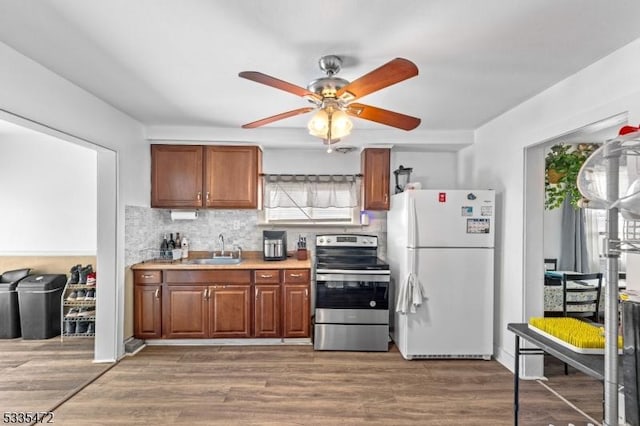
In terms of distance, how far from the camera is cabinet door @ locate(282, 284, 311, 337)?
3570mm

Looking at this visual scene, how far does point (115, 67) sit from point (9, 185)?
9.73 ft

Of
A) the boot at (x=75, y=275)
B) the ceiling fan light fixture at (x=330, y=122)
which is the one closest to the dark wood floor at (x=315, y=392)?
the boot at (x=75, y=275)

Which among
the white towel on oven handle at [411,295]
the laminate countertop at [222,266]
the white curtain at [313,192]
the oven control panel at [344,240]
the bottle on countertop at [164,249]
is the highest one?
the white curtain at [313,192]

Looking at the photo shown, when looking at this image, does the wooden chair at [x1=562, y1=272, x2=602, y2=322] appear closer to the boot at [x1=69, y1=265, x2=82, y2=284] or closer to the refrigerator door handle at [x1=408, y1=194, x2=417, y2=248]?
the refrigerator door handle at [x1=408, y1=194, x2=417, y2=248]

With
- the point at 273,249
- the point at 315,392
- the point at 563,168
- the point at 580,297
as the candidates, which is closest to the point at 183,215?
the point at 273,249

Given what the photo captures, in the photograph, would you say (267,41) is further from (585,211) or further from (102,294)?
(585,211)

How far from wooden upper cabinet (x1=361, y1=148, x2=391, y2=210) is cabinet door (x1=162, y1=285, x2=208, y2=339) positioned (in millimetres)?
2083

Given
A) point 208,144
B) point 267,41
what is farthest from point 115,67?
point 208,144

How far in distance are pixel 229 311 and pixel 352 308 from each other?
130cm

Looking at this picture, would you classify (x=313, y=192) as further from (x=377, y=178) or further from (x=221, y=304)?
(x=221, y=304)

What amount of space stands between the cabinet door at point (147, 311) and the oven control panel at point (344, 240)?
72.6 inches

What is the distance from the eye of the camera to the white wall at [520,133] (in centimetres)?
198

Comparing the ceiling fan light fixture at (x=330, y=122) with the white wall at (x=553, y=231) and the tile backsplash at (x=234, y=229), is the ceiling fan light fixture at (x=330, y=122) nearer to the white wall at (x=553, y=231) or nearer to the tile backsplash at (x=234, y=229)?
the tile backsplash at (x=234, y=229)

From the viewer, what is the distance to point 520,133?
2.92m
